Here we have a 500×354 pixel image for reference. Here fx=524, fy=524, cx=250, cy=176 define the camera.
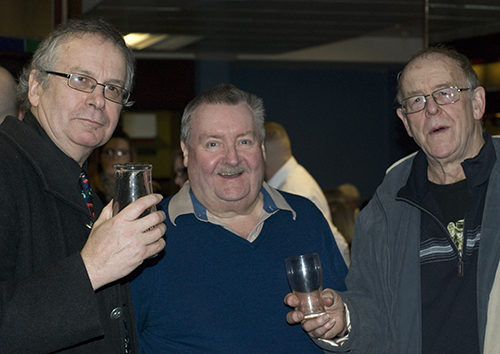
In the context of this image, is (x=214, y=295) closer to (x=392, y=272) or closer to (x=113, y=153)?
(x=392, y=272)

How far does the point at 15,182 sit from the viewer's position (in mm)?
1473

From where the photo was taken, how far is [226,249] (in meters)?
2.16

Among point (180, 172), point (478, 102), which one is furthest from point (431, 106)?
point (180, 172)

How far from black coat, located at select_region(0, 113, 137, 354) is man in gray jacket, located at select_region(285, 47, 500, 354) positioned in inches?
33.8

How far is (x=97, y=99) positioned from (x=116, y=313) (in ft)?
2.30

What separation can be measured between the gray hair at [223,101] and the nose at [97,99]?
62cm

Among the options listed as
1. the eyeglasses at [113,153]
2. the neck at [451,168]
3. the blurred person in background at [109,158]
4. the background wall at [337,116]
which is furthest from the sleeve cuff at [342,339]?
the background wall at [337,116]

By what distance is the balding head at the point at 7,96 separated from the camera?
8.36 feet

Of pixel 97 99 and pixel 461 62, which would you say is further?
pixel 461 62

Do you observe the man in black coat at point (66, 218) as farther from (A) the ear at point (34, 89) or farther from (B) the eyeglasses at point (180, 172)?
(B) the eyeglasses at point (180, 172)

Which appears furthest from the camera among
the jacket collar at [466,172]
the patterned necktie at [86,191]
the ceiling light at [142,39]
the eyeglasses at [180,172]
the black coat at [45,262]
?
the ceiling light at [142,39]

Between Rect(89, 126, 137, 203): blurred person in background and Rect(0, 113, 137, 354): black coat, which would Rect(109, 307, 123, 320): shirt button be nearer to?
Rect(0, 113, 137, 354): black coat

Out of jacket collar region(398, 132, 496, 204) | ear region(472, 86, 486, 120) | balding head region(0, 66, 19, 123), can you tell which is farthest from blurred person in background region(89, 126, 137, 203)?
ear region(472, 86, 486, 120)

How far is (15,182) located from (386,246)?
4.88 feet
